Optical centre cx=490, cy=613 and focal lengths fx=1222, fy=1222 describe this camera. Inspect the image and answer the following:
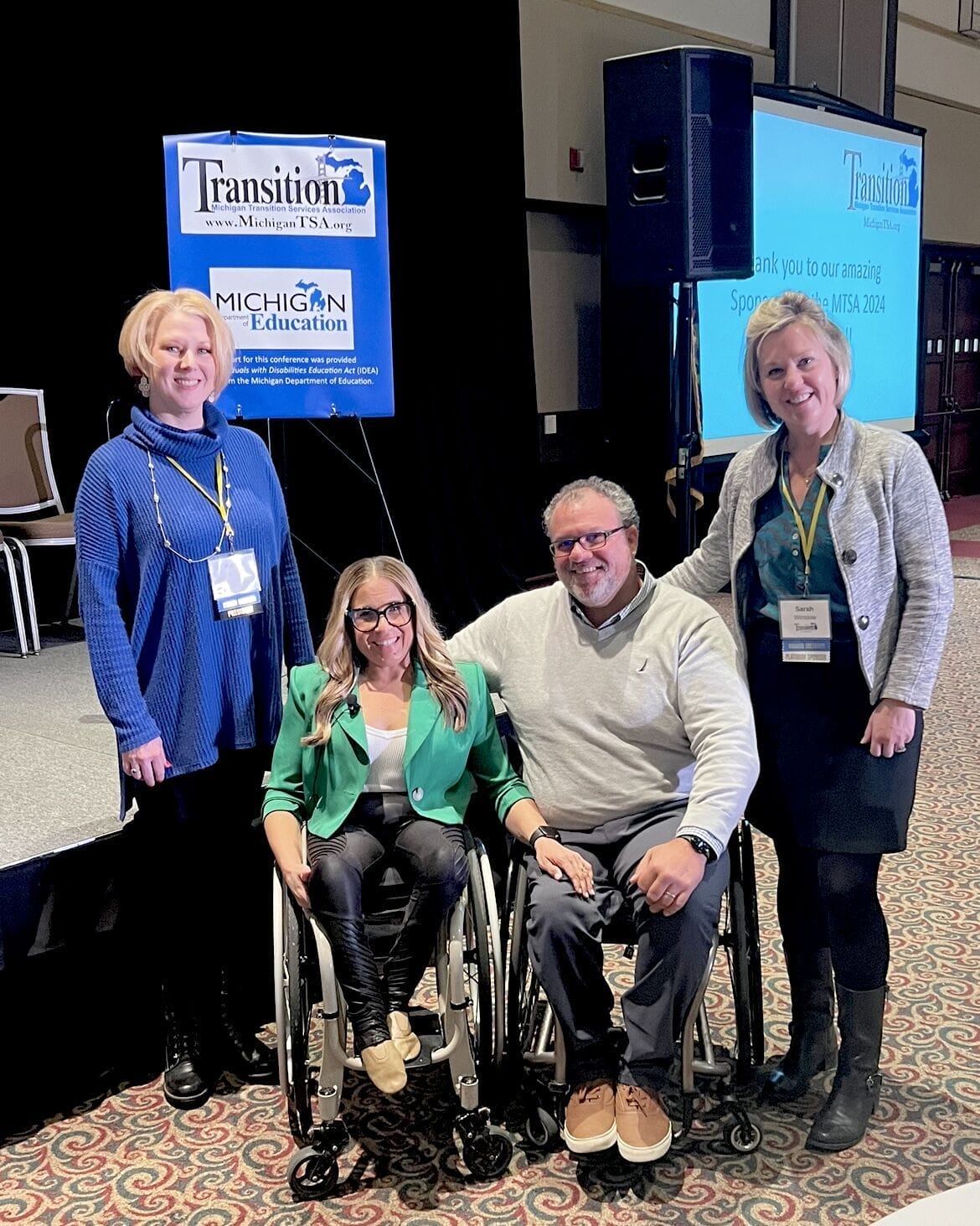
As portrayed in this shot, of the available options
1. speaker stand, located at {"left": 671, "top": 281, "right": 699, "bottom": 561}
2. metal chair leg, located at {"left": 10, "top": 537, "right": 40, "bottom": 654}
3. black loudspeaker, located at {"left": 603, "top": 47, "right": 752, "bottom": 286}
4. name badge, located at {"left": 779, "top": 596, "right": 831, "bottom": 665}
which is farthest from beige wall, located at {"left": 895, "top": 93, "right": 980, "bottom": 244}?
name badge, located at {"left": 779, "top": 596, "right": 831, "bottom": 665}

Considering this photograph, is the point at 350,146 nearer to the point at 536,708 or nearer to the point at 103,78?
the point at 103,78

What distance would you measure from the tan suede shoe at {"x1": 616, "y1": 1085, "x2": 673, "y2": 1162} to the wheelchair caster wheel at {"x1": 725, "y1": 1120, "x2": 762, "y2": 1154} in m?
0.13

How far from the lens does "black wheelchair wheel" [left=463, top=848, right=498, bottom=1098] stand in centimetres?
181

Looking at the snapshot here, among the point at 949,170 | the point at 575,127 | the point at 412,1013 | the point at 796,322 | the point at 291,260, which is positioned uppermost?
the point at 949,170

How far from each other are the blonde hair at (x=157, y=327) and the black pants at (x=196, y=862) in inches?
25.8

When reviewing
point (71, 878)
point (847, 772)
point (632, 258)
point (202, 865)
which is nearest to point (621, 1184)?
point (847, 772)

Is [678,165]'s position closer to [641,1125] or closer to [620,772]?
[620,772]

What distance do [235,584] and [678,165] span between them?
3.99 m

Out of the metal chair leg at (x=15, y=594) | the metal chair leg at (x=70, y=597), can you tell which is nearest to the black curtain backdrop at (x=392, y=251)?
the metal chair leg at (x=70, y=597)

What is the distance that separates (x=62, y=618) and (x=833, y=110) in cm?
498

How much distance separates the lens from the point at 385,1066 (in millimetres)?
1751

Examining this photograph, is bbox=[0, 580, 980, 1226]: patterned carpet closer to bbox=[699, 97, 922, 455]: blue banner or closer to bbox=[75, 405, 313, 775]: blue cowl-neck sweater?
bbox=[75, 405, 313, 775]: blue cowl-neck sweater

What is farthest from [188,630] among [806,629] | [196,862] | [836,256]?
[836,256]

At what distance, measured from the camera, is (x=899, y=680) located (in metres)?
1.82
